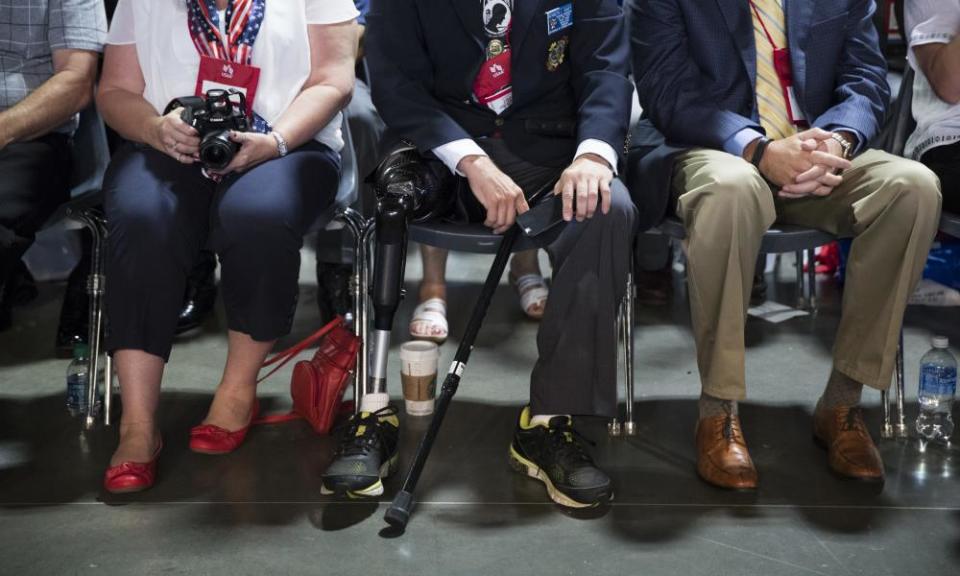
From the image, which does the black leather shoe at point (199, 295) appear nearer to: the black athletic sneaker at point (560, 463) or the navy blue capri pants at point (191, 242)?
the navy blue capri pants at point (191, 242)

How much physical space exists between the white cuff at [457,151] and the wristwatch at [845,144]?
0.87 metres

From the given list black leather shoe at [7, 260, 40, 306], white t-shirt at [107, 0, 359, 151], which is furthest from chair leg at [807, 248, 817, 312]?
black leather shoe at [7, 260, 40, 306]

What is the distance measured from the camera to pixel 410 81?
2902 mm

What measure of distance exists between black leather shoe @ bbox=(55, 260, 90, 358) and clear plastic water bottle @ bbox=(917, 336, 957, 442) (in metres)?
2.50

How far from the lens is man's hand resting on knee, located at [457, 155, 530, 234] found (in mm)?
2680

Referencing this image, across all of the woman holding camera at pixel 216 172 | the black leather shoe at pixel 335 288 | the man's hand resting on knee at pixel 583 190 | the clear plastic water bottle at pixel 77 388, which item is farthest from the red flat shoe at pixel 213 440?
the man's hand resting on knee at pixel 583 190

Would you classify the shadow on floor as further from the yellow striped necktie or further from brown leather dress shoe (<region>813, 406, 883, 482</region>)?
the yellow striped necktie

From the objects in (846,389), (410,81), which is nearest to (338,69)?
(410,81)

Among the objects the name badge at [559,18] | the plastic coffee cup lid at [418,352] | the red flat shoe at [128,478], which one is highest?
the name badge at [559,18]

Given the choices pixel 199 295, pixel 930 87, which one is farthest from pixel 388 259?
pixel 930 87

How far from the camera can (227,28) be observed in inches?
114

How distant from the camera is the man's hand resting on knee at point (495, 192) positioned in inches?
105

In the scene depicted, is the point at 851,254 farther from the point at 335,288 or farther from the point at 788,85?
the point at 335,288

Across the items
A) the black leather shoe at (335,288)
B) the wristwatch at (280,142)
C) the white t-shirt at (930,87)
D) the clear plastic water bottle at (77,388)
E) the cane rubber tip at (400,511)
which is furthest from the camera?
the black leather shoe at (335,288)
